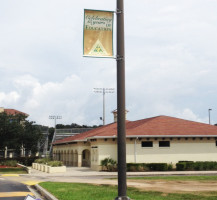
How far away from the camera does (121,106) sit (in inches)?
305

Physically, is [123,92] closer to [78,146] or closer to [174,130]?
[174,130]

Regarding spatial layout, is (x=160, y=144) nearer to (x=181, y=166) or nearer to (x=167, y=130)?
(x=167, y=130)

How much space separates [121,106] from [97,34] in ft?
5.53

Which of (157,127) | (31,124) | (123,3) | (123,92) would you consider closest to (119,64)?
(123,92)

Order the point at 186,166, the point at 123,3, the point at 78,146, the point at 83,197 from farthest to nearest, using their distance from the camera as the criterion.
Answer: the point at 78,146 < the point at 186,166 < the point at 83,197 < the point at 123,3

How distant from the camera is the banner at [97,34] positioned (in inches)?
304

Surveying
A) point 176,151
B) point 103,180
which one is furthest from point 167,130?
point 103,180

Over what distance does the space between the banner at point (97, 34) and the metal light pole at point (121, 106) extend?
0.28 m

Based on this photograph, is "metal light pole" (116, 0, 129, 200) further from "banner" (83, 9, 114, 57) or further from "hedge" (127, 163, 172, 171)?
"hedge" (127, 163, 172, 171)

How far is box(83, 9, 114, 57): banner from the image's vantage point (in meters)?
7.73

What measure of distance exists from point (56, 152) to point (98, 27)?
57.2m

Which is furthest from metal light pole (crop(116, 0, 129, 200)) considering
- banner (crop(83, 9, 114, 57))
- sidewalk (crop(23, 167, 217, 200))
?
sidewalk (crop(23, 167, 217, 200))

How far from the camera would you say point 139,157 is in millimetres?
37375

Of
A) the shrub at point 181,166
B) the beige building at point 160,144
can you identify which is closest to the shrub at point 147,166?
the shrub at point 181,166
